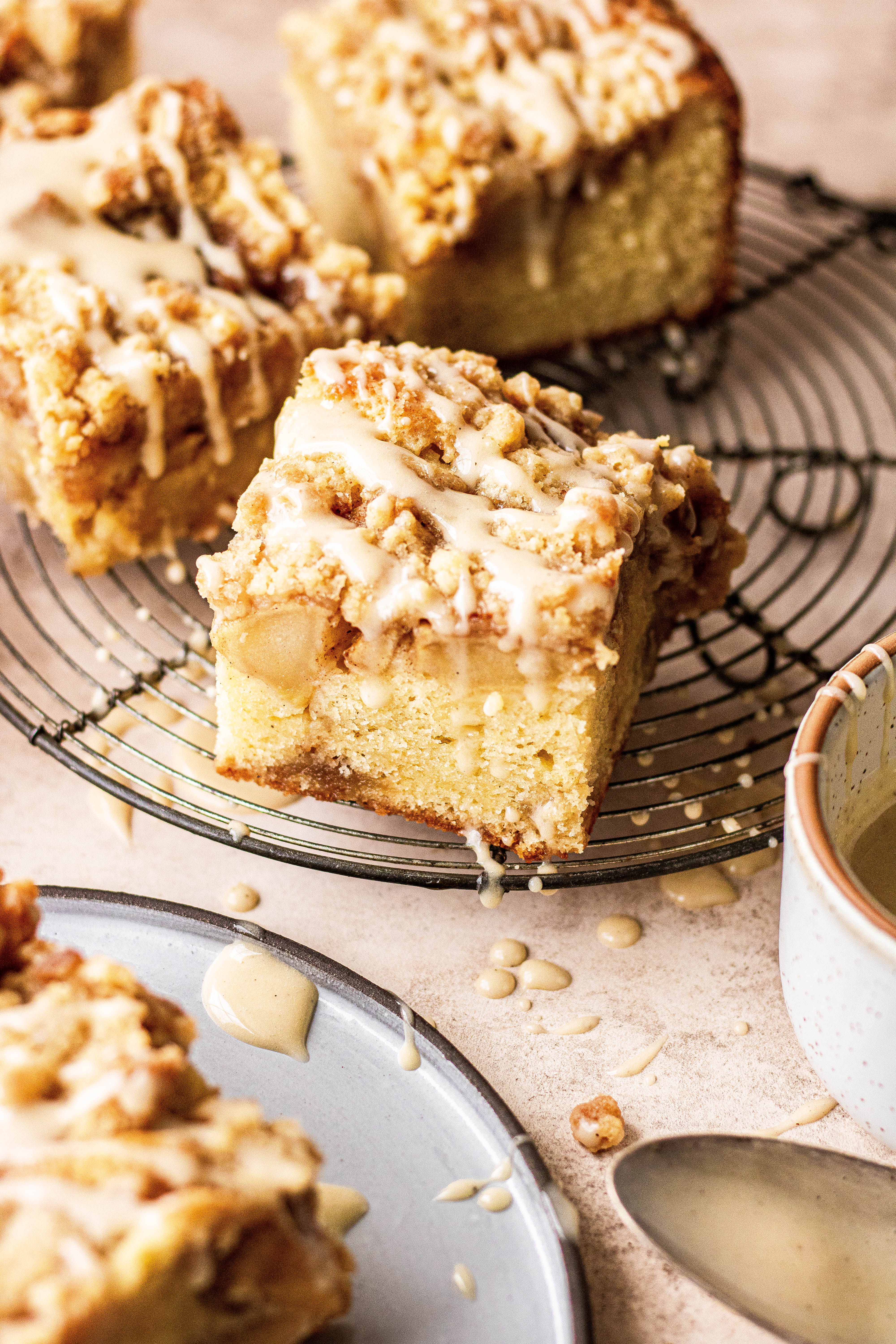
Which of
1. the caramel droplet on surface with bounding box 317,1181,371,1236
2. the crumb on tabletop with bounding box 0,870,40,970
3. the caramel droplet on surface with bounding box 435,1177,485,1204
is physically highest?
the crumb on tabletop with bounding box 0,870,40,970

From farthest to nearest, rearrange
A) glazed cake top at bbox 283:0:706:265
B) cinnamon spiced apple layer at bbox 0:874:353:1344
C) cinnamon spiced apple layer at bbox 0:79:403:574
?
1. glazed cake top at bbox 283:0:706:265
2. cinnamon spiced apple layer at bbox 0:79:403:574
3. cinnamon spiced apple layer at bbox 0:874:353:1344

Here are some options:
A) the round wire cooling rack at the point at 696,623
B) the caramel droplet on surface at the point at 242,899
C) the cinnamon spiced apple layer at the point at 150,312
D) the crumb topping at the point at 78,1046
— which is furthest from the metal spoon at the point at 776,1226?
the cinnamon spiced apple layer at the point at 150,312

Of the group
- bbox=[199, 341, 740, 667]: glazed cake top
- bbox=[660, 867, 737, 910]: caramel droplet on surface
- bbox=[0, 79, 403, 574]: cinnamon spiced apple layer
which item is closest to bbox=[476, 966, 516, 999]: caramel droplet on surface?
bbox=[660, 867, 737, 910]: caramel droplet on surface

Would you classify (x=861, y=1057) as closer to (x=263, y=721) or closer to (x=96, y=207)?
(x=263, y=721)

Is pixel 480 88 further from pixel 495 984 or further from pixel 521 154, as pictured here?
pixel 495 984

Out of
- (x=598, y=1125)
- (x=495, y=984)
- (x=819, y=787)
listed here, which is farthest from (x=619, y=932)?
(x=819, y=787)

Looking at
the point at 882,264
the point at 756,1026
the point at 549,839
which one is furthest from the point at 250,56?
the point at 756,1026

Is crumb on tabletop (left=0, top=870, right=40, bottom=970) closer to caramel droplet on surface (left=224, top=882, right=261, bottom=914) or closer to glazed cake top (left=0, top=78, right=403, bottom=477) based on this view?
caramel droplet on surface (left=224, top=882, right=261, bottom=914)
